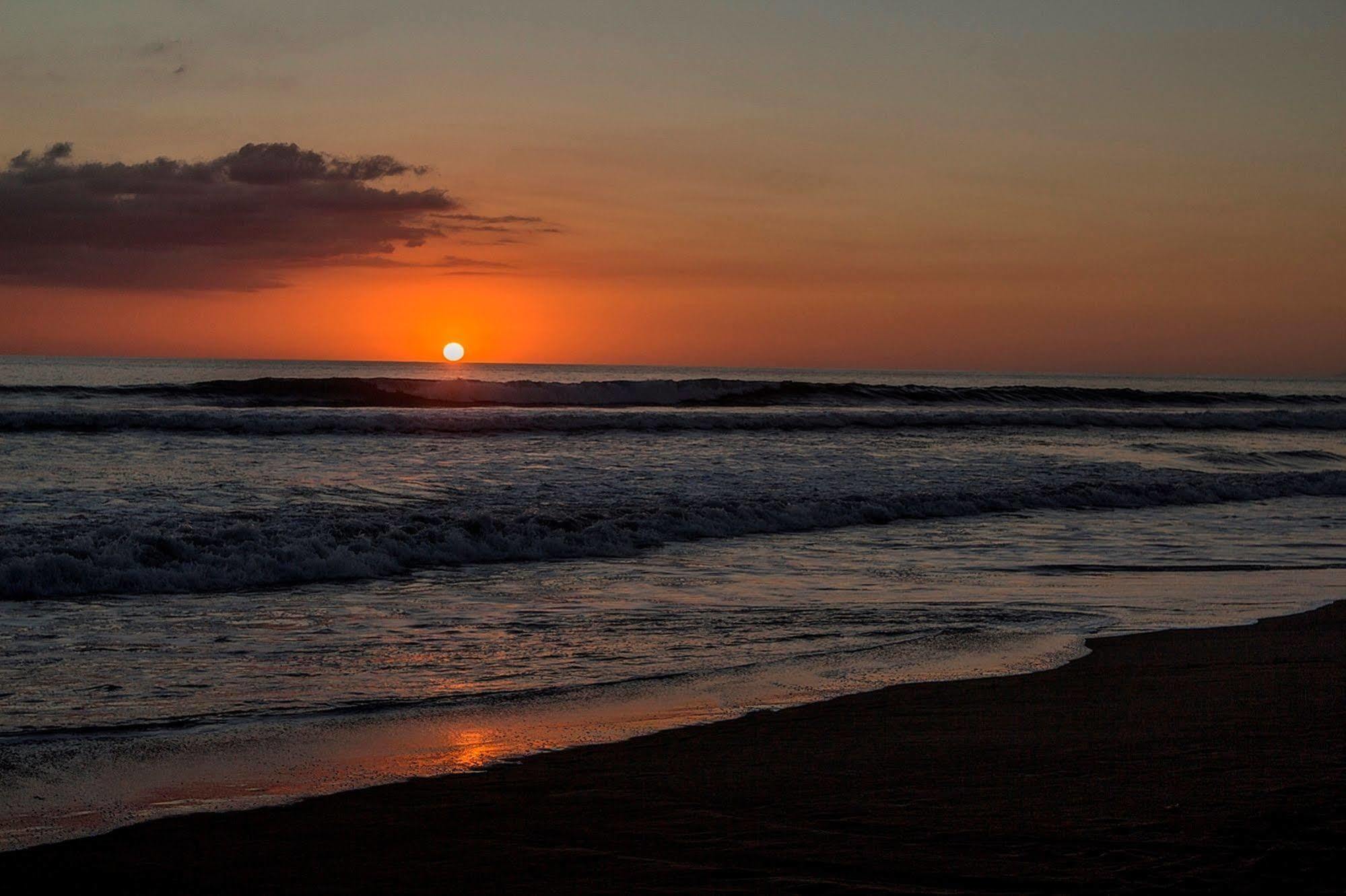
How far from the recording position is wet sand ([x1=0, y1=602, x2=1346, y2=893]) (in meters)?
3.21

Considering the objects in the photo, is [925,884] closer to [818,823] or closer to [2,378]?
[818,823]

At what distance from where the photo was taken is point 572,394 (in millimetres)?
42906

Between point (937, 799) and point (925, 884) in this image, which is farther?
point (937, 799)

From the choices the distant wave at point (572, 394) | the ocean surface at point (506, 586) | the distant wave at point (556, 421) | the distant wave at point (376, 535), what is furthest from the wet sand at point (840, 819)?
the distant wave at point (572, 394)

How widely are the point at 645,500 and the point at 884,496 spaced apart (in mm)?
3212

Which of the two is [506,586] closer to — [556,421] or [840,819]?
[840,819]

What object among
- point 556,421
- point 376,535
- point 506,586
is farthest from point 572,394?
point 506,586

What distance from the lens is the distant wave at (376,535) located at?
852 centimetres

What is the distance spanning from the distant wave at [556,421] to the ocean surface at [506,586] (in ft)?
4.50

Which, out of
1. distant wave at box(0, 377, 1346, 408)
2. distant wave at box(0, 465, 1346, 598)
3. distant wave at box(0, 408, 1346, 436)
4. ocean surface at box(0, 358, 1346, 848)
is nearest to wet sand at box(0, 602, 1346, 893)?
ocean surface at box(0, 358, 1346, 848)

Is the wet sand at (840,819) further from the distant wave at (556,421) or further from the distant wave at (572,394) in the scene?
the distant wave at (572,394)

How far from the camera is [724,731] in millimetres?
4887

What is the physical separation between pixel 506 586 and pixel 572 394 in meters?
34.0

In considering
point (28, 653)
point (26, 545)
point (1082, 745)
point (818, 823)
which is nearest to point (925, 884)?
point (818, 823)
